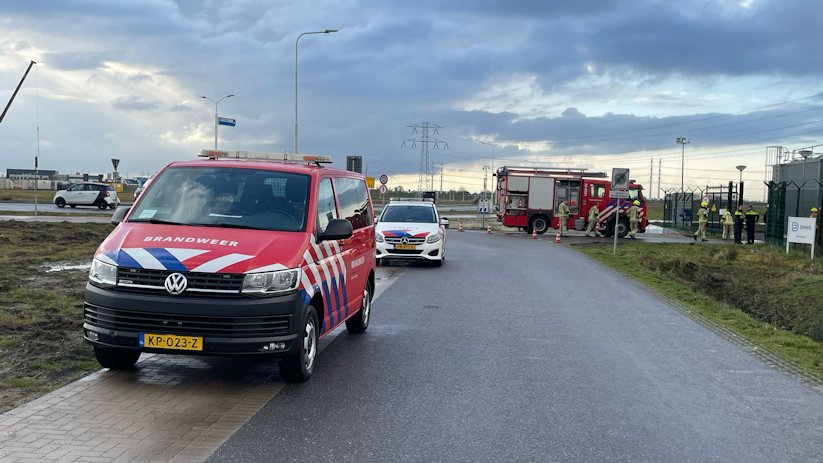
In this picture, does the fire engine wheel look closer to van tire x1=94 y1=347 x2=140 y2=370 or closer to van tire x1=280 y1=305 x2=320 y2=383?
van tire x1=280 y1=305 x2=320 y2=383

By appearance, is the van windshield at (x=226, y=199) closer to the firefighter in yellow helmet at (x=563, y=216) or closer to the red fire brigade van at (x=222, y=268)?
the red fire brigade van at (x=222, y=268)

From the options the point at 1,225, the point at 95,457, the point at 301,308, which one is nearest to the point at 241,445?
the point at 95,457

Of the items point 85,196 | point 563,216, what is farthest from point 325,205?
point 85,196

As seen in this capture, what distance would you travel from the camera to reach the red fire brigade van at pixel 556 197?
128ft

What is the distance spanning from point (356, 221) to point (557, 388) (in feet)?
10.7

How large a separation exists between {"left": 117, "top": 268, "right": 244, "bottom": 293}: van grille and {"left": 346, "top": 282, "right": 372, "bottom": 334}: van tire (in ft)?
10.7

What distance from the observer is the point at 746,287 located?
20.4m

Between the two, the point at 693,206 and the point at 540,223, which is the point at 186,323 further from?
the point at 693,206

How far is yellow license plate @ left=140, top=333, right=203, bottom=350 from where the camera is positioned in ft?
20.3

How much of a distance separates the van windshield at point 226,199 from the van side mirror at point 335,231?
247mm

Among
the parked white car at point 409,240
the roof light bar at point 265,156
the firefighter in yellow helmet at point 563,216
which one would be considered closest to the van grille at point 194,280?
the roof light bar at point 265,156

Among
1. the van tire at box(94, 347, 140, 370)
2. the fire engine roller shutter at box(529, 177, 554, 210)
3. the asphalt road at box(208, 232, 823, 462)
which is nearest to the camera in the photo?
the asphalt road at box(208, 232, 823, 462)

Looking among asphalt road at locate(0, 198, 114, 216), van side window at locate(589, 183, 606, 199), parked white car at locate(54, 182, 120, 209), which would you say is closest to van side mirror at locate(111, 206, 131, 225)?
van side window at locate(589, 183, 606, 199)

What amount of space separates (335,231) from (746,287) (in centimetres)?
1625
